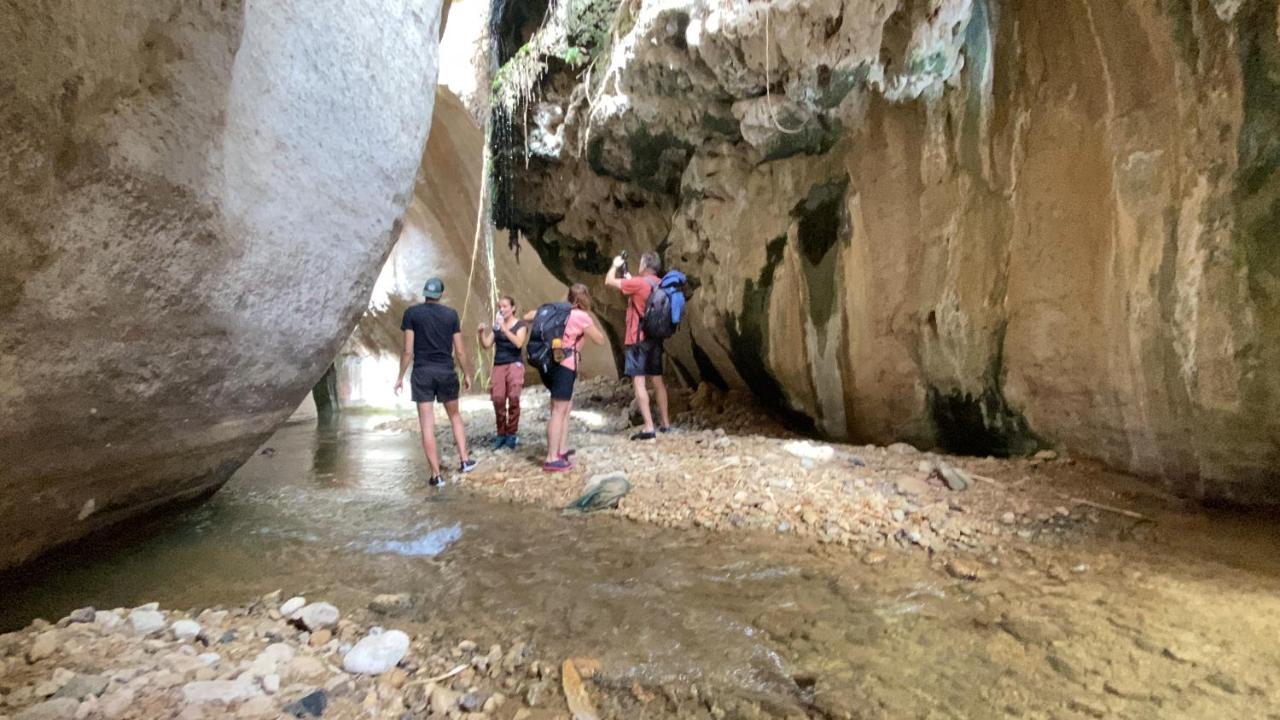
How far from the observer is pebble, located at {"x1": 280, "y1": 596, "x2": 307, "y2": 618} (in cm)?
272

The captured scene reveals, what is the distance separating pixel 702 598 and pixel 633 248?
21.0 feet

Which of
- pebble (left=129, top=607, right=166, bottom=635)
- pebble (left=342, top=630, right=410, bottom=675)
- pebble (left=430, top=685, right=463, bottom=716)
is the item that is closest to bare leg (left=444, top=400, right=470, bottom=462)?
pebble (left=129, top=607, right=166, bottom=635)

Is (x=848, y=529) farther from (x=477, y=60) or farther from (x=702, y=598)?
(x=477, y=60)

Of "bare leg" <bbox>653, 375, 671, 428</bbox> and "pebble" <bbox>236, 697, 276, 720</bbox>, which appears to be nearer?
"pebble" <bbox>236, 697, 276, 720</bbox>

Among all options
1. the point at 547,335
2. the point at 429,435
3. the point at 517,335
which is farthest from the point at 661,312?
the point at 429,435

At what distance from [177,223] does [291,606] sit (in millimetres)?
1751

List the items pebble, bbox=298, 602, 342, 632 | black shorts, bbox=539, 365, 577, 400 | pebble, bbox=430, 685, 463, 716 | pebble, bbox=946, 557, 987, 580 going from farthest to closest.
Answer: black shorts, bbox=539, 365, 577, 400
pebble, bbox=946, 557, 987, 580
pebble, bbox=298, 602, 342, 632
pebble, bbox=430, 685, 463, 716

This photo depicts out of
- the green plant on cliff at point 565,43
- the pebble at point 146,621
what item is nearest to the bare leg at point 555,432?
the pebble at point 146,621

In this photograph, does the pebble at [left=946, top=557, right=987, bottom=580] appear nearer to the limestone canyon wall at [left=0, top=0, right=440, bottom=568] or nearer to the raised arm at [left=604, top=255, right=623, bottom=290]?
the limestone canyon wall at [left=0, top=0, right=440, bottom=568]

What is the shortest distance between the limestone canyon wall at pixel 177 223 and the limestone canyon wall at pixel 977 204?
285cm

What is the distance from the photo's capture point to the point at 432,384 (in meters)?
5.39

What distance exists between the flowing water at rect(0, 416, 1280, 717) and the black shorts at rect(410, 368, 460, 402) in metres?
1.25

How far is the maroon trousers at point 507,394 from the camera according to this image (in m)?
6.54

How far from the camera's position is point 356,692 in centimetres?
214
